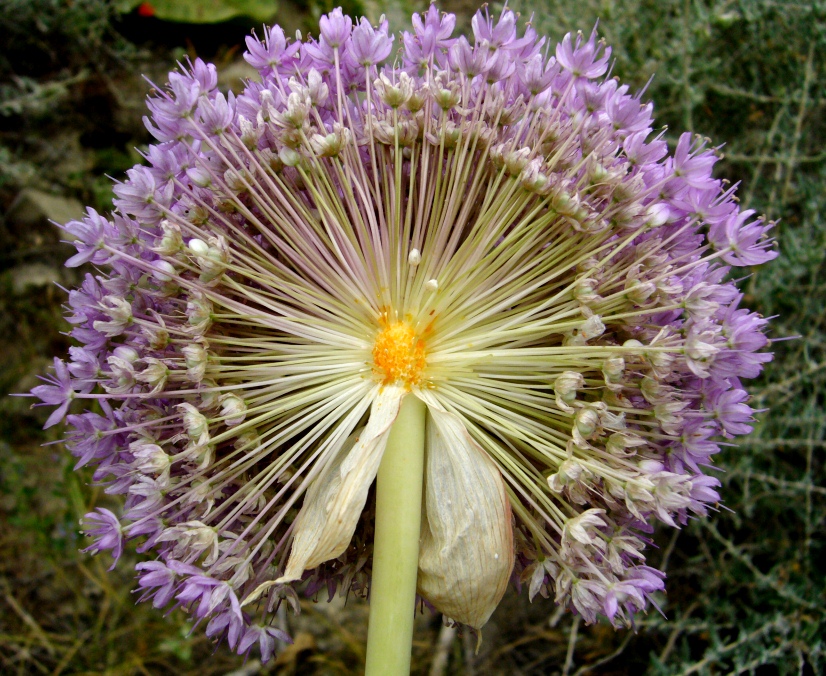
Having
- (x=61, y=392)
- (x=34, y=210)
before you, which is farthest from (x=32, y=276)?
(x=61, y=392)

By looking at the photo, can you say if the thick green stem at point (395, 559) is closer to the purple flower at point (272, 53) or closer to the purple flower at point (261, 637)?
the purple flower at point (261, 637)

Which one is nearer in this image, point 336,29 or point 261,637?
point 261,637

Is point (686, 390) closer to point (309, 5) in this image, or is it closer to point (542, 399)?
point (542, 399)

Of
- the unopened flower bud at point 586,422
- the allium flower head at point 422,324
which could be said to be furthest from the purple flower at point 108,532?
the unopened flower bud at point 586,422

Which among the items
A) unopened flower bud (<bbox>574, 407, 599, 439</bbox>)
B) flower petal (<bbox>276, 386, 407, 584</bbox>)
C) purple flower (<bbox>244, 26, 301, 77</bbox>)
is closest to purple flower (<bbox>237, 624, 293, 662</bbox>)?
flower petal (<bbox>276, 386, 407, 584</bbox>)

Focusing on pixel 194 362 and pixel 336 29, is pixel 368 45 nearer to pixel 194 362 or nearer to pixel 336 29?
pixel 336 29

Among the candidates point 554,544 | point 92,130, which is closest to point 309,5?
point 92,130
